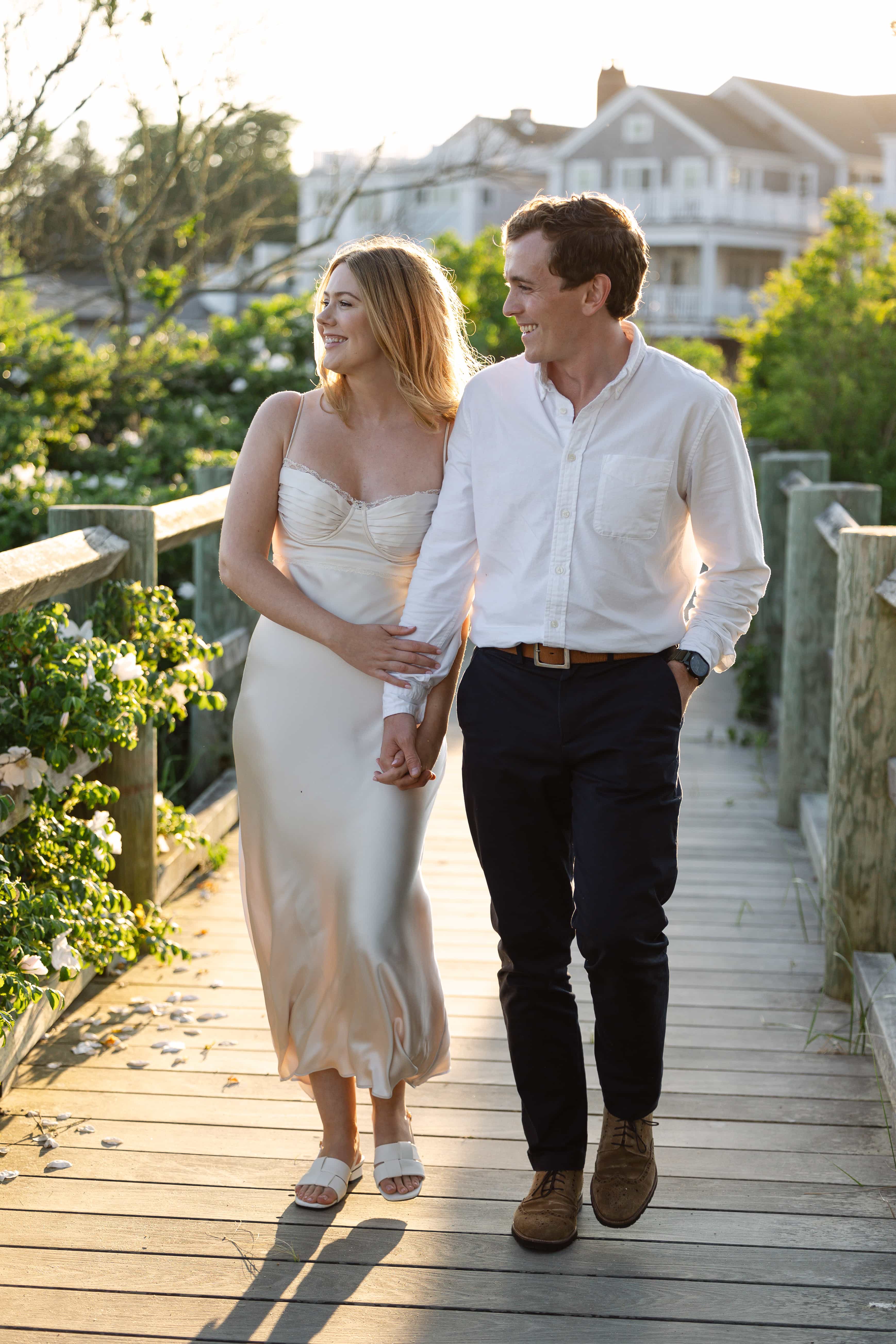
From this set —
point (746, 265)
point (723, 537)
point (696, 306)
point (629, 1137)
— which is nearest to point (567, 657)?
point (723, 537)

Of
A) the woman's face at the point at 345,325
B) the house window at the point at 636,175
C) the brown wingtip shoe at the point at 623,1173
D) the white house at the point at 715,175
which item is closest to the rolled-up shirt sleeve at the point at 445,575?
the woman's face at the point at 345,325

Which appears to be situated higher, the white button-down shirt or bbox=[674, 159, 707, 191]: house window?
bbox=[674, 159, 707, 191]: house window

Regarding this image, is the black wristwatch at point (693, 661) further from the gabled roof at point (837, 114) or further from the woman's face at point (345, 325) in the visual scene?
the gabled roof at point (837, 114)

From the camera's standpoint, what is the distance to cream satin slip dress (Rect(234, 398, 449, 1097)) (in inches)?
104

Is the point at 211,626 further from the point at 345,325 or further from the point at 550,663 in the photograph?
the point at 550,663

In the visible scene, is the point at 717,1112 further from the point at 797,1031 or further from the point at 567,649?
the point at 567,649

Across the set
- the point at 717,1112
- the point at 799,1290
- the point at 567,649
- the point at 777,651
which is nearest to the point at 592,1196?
the point at 799,1290

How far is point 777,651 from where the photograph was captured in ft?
23.1

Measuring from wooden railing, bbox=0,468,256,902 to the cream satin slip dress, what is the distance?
62cm

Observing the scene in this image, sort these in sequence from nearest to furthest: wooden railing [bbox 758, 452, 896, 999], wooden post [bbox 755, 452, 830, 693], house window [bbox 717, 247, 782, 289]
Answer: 1. wooden railing [bbox 758, 452, 896, 999]
2. wooden post [bbox 755, 452, 830, 693]
3. house window [bbox 717, 247, 782, 289]

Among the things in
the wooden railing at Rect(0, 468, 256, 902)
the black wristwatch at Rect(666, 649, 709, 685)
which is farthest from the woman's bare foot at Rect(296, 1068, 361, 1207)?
the black wristwatch at Rect(666, 649, 709, 685)

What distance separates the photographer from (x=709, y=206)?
37.4 metres

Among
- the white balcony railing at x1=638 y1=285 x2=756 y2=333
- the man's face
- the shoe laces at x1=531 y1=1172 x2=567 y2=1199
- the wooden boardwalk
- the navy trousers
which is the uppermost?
the white balcony railing at x1=638 y1=285 x2=756 y2=333

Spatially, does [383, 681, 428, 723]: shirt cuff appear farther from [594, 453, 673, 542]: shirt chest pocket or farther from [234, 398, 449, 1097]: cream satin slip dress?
[594, 453, 673, 542]: shirt chest pocket
